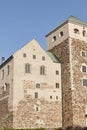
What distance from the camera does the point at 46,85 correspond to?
58.4 metres

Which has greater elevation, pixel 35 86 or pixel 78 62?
pixel 78 62


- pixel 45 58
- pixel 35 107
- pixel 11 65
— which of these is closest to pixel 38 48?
pixel 45 58

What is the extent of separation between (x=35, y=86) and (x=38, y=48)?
24.7 ft

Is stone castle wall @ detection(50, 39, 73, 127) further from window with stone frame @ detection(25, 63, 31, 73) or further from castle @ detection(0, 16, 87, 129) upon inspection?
window with stone frame @ detection(25, 63, 31, 73)

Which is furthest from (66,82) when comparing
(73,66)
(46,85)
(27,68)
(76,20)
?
(76,20)

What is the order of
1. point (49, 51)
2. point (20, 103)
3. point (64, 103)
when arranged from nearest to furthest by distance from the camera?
point (20, 103), point (64, 103), point (49, 51)

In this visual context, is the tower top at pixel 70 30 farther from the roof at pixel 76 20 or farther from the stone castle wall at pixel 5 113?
the stone castle wall at pixel 5 113

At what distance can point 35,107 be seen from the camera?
56.0 m

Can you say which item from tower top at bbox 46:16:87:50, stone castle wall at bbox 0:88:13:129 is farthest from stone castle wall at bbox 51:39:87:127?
stone castle wall at bbox 0:88:13:129

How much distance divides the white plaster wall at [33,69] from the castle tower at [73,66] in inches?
86.6

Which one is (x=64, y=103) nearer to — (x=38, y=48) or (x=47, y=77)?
(x=47, y=77)

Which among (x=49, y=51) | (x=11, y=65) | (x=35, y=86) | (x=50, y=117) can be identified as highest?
(x=49, y=51)

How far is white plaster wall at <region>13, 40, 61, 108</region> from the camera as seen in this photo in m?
55.7

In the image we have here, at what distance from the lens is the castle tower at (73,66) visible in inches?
2255
